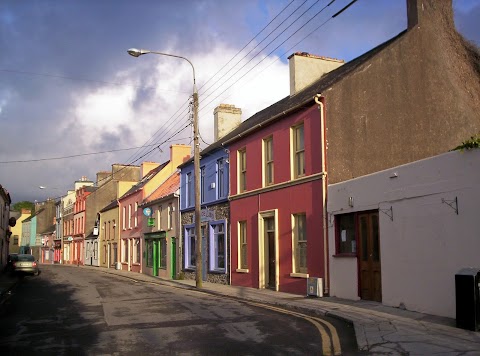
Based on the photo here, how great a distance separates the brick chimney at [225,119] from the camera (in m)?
28.4

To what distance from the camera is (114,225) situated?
4616 cm

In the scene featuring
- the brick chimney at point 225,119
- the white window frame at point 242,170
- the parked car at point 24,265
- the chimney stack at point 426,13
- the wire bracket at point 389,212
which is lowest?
the parked car at point 24,265

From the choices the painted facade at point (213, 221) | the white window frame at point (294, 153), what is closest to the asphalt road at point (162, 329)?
the white window frame at point (294, 153)

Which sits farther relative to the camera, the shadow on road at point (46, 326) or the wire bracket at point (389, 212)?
the wire bracket at point (389, 212)

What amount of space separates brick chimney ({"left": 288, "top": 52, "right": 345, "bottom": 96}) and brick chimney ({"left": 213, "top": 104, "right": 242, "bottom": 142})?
698 centimetres

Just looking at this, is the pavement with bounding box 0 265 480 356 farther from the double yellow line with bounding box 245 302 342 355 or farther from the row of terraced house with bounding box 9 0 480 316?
the row of terraced house with bounding box 9 0 480 316

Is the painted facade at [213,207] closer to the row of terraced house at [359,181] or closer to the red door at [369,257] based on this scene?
the row of terraced house at [359,181]

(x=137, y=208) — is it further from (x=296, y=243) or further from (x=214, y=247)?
(x=296, y=243)

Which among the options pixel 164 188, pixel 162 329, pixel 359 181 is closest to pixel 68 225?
pixel 164 188

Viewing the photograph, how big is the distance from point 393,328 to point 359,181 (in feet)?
17.2

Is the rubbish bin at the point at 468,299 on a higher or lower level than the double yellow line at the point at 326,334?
higher

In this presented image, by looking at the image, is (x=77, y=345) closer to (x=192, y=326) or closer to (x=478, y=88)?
(x=192, y=326)

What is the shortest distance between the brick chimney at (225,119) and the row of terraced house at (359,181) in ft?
0.29

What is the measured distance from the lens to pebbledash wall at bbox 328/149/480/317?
34.0 feet
